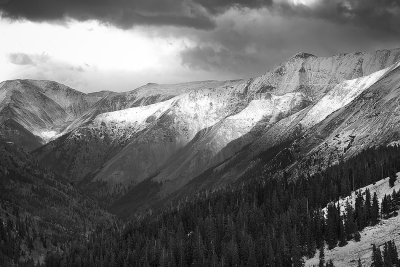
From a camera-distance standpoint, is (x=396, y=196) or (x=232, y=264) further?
(x=232, y=264)

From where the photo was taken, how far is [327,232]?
589 feet

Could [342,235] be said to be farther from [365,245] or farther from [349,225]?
[365,245]

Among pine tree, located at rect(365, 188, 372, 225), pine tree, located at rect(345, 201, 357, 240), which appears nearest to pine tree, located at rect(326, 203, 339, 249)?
pine tree, located at rect(345, 201, 357, 240)

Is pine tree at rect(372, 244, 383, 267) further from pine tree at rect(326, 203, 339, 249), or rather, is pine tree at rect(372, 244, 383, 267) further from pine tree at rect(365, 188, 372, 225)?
pine tree at rect(365, 188, 372, 225)

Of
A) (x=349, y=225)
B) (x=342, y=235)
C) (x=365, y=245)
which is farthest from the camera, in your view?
(x=349, y=225)

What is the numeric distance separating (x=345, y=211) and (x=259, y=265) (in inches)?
1285

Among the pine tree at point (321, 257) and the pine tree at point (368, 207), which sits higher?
the pine tree at point (368, 207)

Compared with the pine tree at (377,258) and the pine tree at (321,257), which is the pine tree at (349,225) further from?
the pine tree at (377,258)

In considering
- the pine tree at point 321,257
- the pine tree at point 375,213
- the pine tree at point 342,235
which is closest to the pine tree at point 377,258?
the pine tree at point 321,257

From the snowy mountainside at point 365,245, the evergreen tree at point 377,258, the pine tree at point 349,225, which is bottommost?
the evergreen tree at point 377,258

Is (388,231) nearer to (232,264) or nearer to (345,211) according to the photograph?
(345,211)

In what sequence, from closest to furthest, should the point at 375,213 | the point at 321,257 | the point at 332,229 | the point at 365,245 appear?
1. the point at 365,245
2. the point at 321,257
3. the point at 375,213
4. the point at 332,229

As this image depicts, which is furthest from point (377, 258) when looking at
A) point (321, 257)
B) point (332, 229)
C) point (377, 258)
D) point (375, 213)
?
point (332, 229)

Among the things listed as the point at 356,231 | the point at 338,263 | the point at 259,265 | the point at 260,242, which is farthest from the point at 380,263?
the point at 260,242
